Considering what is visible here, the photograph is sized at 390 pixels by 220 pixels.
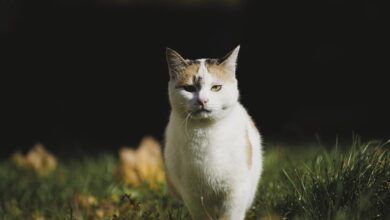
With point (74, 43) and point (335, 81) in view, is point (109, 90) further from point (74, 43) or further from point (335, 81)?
point (335, 81)

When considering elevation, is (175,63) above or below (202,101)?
above

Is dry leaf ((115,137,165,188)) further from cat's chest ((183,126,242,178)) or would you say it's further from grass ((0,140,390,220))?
cat's chest ((183,126,242,178))

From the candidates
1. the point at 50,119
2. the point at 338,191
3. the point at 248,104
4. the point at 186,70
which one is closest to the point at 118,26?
the point at 50,119

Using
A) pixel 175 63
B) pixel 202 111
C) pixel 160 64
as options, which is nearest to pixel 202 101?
pixel 202 111

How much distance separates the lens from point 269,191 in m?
3.42

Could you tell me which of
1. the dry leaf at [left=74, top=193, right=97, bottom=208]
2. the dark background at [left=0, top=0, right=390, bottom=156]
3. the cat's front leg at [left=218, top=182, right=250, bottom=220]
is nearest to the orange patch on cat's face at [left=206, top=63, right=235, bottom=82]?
the cat's front leg at [left=218, top=182, right=250, bottom=220]

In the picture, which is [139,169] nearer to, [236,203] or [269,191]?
[269,191]

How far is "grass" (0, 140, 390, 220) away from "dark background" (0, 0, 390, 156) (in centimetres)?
178

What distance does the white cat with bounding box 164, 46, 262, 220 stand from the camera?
276cm

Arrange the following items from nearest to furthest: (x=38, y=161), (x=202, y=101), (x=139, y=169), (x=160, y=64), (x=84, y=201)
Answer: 1. (x=202, y=101)
2. (x=84, y=201)
3. (x=139, y=169)
4. (x=38, y=161)
5. (x=160, y=64)

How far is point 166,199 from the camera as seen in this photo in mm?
3475

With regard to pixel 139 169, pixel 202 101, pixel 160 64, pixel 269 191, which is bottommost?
pixel 139 169

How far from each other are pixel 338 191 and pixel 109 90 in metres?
5.17

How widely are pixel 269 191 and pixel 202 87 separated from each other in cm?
93
